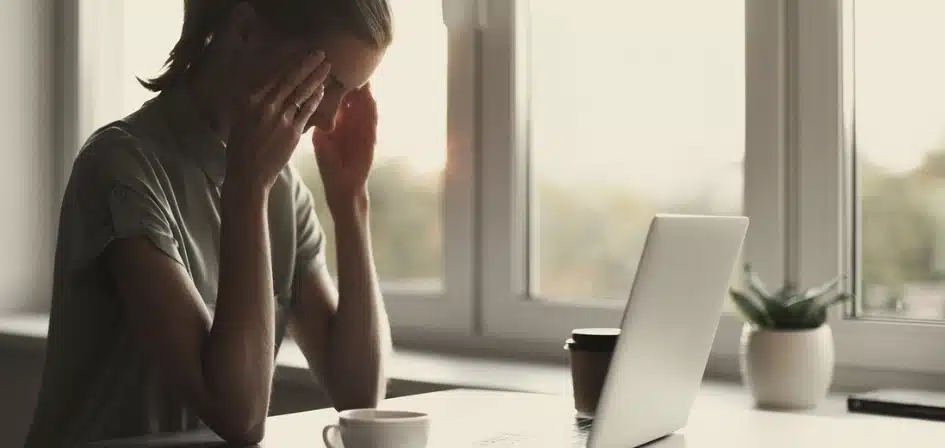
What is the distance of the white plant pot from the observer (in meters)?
1.65

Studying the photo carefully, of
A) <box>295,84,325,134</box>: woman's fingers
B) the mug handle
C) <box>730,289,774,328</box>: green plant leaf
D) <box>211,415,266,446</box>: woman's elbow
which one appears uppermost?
<box>295,84,325,134</box>: woman's fingers

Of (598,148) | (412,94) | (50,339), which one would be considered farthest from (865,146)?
(50,339)

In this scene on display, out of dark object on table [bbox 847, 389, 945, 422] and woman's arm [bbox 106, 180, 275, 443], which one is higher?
woman's arm [bbox 106, 180, 275, 443]

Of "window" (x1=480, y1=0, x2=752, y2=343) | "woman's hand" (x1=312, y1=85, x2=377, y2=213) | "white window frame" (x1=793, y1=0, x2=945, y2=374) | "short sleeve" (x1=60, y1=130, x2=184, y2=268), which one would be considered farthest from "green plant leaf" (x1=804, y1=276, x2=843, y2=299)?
"short sleeve" (x1=60, y1=130, x2=184, y2=268)

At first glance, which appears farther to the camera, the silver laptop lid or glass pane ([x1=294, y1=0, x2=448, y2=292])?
glass pane ([x1=294, y1=0, x2=448, y2=292])

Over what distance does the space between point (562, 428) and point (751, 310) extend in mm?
513

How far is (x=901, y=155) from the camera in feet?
6.14

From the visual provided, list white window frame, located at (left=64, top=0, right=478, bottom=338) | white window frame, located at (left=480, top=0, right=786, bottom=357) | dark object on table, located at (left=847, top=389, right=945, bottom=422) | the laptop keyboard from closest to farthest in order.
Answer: the laptop keyboard < dark object on table, located at (left=847, top=389, right=945, bottom=422) < white window frame, located at (left=480, top=0, right=786, bottom=357) < white window frame, located at (left=64, top=0, right=478, bottom=338)

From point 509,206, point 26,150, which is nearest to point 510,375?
point 509,206

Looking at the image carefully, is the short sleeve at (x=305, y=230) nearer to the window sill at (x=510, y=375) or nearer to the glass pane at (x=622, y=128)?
the window sill at (x=510, y=375)

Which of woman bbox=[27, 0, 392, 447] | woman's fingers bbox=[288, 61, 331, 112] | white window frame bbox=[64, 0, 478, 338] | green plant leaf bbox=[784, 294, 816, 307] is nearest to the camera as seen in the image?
woman bbox=[27, 0, 392, 447]

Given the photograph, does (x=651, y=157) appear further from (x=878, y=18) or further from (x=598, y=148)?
(x=878, y=18)

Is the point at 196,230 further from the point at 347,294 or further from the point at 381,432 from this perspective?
the point at 381,432

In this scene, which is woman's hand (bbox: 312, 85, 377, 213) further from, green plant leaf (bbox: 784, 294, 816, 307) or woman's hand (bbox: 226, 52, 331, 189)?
green plant leaf (bbox: 784, 294, 816, 307)
